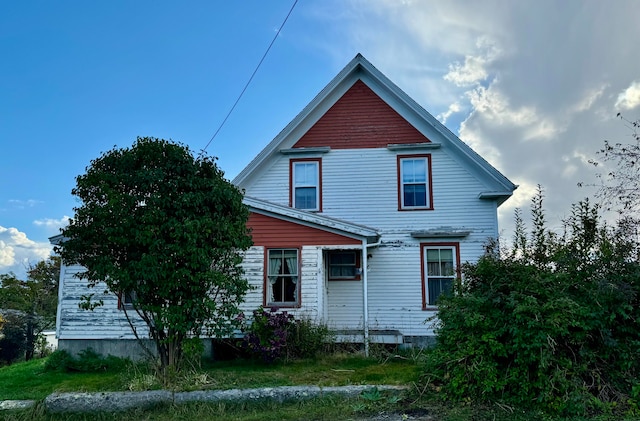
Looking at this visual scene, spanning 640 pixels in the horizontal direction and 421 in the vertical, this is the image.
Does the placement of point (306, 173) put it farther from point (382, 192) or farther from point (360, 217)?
point (382, 192)

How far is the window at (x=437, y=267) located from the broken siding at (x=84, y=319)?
7306 mm

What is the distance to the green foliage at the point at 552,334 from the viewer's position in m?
5.80

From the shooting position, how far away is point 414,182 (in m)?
12.9

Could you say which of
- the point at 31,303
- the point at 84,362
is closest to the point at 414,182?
the point at 84,362

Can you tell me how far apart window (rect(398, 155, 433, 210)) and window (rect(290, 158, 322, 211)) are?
2.38 m

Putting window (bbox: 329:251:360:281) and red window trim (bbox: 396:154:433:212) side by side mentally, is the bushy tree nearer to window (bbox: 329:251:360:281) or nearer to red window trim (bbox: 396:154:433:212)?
window (bbox: 329:251:360:281)

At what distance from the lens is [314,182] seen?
524 inches

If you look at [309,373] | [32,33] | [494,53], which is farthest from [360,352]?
[32,33]

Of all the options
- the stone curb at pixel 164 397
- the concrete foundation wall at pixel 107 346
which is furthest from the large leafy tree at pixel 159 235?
the concrete foundation wall at pixel 107 346

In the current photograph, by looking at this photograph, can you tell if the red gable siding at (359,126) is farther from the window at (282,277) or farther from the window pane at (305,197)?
the window at (282,277)

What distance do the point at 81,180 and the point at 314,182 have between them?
708cm

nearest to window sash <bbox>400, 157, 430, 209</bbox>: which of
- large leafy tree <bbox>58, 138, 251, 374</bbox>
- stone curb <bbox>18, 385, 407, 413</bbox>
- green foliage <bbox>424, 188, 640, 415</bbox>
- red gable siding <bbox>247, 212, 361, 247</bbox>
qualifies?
red gable siding <bbox>247, 212, 361, 247</bbox>

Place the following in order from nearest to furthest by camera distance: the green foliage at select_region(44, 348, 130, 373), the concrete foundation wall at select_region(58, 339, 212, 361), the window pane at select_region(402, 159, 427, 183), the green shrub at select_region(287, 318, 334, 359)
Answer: the green shrub at select_region(287, 318, 334, 359) < the green foliage at select_region(44, 348, 130, 373) < the concrete foundation wall at select_region(58, 339, 212, 361) < the window pane at select_region(402, 159, 427, 183)

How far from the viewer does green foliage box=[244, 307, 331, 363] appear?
9320 millimetres
